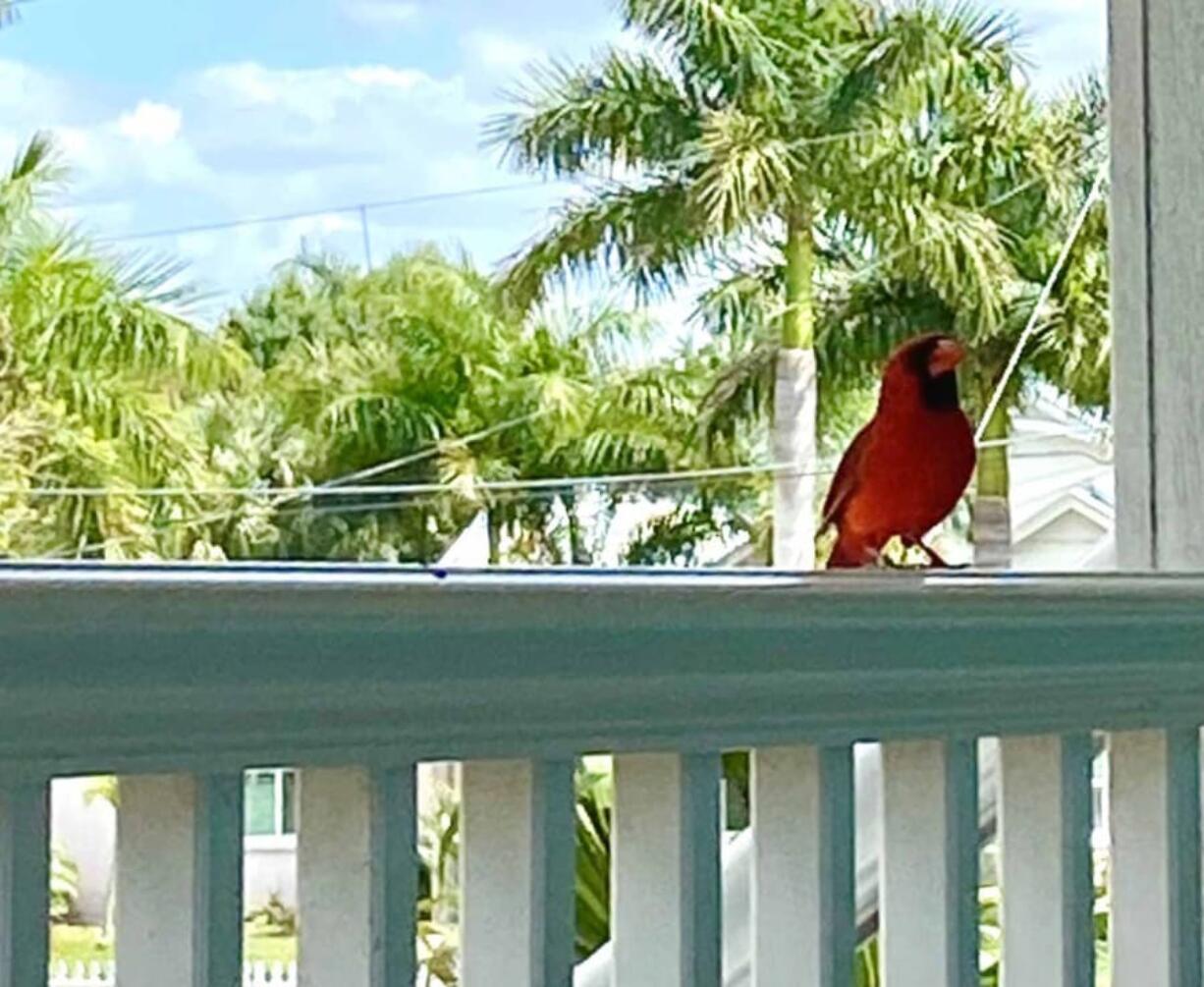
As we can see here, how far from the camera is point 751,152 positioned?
1029 mm

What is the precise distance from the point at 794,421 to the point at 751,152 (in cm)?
14

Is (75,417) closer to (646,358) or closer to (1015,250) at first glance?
(646,358)

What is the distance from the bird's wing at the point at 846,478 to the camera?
100 centimetres

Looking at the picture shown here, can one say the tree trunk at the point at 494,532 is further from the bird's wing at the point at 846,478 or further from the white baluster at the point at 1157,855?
the white baluster at the point at 1157,855

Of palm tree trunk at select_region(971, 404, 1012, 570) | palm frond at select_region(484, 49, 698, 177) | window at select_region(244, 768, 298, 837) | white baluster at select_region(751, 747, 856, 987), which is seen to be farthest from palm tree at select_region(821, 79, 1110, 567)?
window at select_region(244, 768, 298, 837)

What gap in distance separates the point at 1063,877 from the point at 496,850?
0.95ft

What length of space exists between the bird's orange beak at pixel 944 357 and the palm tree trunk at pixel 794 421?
0.07 metres

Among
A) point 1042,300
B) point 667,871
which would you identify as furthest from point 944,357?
point 667,871

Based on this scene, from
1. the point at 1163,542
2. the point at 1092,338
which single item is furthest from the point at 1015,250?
the point at 1163,542

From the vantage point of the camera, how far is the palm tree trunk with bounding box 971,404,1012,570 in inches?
42.9

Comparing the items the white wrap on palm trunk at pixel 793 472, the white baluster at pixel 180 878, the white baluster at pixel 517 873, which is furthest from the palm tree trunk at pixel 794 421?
the white baluster at pixel 180 878

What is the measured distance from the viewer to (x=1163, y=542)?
3.72ft

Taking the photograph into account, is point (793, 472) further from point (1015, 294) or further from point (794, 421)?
point (1015, 294)

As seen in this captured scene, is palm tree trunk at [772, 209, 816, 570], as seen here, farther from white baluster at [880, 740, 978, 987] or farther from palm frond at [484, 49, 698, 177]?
white baluster at [880, 740, 978, 987]
